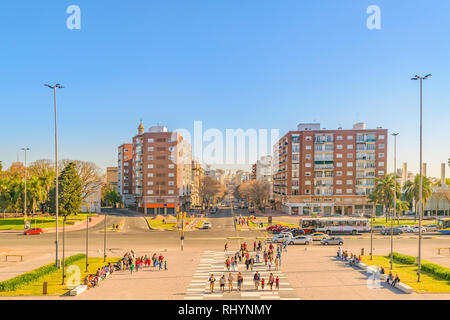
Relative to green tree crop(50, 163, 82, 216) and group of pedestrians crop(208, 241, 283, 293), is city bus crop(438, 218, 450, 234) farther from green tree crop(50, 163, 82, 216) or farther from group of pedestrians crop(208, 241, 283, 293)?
green tree crop(50, 163, 82, 216)

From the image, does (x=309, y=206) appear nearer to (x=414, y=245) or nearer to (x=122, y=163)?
(x=414, y=245)

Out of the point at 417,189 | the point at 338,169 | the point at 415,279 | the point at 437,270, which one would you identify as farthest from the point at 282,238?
the point at 338,169

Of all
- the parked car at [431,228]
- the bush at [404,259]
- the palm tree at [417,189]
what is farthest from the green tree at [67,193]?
the palm tree at [417,189]

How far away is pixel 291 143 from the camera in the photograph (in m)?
96.7

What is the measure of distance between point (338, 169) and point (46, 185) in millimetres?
79108

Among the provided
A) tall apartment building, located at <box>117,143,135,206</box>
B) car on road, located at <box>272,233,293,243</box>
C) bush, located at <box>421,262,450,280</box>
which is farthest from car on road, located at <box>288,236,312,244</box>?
tall apartment building, located at <box>117,143,135,206</box>

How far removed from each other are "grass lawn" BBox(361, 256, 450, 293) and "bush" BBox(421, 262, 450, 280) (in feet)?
1.44

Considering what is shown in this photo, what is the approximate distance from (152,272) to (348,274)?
1877cm

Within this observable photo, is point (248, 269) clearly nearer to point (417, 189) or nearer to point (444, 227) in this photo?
point (444, 227)

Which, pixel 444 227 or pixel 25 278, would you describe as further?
pixel 444 227

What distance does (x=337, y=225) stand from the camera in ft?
194

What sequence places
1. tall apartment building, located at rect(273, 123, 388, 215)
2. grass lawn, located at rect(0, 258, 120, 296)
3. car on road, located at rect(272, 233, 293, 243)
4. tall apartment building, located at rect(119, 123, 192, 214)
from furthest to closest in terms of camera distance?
tall apartment building, located at rect(119, 123, 192, 214) → tall apartment building, located at rect(273, 123, 388, 215) → car on road, located at rect(272, 233, 293, 243) → grass lawn, located at rect(0, 258, 120, 296)

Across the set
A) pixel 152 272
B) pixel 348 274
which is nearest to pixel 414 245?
pixel 348 274

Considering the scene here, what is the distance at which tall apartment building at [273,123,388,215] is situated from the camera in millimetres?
91812
